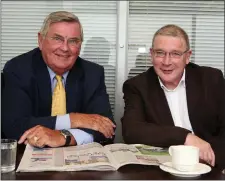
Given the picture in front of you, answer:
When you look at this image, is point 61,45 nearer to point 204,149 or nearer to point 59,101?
point 59,101

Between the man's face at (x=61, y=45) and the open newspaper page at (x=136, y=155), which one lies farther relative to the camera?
the man's face at (x=61, y=45)

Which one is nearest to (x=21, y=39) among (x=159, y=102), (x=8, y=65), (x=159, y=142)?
(x=8, y=65)

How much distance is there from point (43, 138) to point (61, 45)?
69cm

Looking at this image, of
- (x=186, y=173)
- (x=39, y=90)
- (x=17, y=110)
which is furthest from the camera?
(x=39, y=90)

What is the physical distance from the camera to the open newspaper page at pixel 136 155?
3.73ft

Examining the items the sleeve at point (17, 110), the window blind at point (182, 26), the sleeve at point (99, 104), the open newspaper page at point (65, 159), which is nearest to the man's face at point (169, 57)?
the sleeve at point (99, 104)

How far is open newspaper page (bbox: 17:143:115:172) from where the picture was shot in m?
1.06

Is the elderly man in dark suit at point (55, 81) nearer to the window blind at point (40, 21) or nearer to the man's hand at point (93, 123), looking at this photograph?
the man's hand at point (93, 123)

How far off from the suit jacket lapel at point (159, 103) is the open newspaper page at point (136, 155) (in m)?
0.48

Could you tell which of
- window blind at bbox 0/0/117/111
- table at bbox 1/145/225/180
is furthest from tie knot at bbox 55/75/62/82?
window blind at bbox 0/0/117/111

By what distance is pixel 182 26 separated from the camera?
9.99ft

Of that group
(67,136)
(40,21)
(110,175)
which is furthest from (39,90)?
(40,21)

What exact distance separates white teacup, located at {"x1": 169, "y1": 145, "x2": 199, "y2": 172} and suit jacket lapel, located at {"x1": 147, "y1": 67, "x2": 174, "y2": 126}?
2.68 ft

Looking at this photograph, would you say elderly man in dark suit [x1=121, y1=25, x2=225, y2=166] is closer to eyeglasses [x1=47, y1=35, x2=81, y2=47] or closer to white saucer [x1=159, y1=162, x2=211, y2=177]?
eyeglasses [x1=47, y1=35, x2=81, y2=47]
